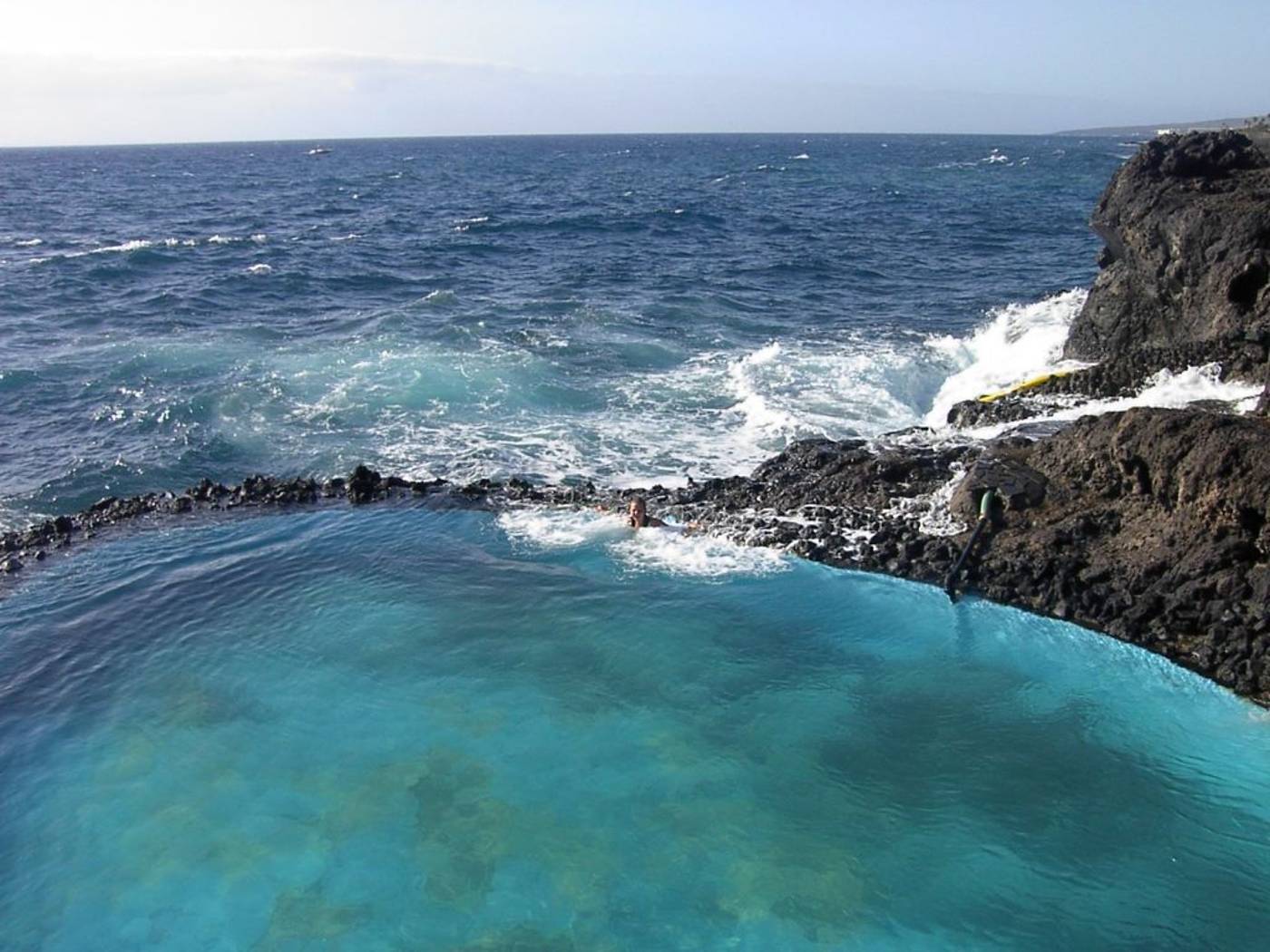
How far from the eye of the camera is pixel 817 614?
18703 mm

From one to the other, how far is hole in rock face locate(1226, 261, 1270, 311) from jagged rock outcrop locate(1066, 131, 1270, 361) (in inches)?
1.0

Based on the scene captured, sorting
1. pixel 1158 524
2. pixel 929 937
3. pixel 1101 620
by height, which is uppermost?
pixel 1158 524

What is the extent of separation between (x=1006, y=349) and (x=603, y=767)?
92.2 feet

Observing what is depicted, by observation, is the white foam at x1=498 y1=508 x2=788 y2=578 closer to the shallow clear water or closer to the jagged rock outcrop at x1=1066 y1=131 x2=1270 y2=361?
the shallow clear water

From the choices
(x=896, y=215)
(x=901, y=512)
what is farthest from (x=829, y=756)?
(x=896, y=215)

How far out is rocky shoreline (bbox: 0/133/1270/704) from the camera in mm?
17219

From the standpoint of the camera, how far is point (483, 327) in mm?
41562

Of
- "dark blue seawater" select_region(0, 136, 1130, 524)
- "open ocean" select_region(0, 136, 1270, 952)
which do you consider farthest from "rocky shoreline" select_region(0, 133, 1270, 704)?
"dark blue seawater" select_region(0, 136, 1130, 524)

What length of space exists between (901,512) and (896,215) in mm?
62433

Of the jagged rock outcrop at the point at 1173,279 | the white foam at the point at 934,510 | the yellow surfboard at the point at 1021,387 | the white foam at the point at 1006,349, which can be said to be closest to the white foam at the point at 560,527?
the white foam at the point at 934,510

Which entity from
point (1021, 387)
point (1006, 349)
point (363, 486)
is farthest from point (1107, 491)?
point (1006, 349)

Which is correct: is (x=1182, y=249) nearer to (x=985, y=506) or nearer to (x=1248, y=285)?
(x=1248, y=285)

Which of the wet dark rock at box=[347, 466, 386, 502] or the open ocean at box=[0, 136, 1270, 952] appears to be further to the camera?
the wet dark rock at box=[347, 466, 386, 502]

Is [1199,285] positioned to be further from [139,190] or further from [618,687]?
[139,190]
